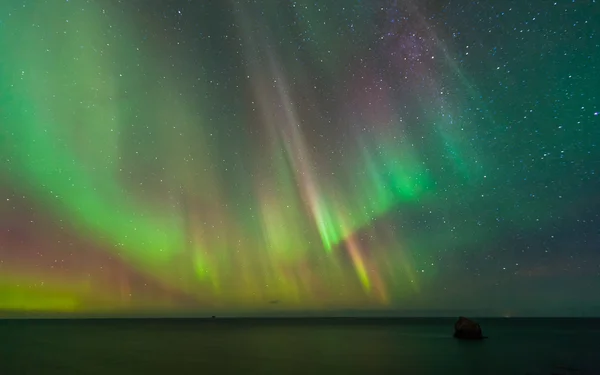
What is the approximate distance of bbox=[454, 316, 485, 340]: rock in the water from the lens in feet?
256

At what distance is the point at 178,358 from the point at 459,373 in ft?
106

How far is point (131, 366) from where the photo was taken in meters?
43.5

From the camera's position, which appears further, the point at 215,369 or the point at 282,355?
the point at 282,355

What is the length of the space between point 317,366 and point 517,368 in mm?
18935

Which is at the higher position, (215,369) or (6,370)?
(6,370)

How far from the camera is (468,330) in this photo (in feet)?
260

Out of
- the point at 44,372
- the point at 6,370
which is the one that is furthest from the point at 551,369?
the point at 6,370

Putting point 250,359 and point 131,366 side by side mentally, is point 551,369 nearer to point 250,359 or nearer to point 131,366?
point 250,359

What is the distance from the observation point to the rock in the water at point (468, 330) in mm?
78000

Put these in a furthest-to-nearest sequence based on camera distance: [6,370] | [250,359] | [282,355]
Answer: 1. [282,355]
2. [250,359]
3. [6,370]

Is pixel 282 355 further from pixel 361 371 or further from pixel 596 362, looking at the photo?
pixel 596 362

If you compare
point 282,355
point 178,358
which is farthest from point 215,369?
point 282,355

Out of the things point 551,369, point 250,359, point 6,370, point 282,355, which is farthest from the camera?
point 282,355

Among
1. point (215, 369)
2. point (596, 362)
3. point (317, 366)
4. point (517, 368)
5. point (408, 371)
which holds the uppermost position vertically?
point (215, 369)
